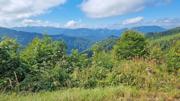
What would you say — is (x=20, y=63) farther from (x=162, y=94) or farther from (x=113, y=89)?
(x=162, y=94)

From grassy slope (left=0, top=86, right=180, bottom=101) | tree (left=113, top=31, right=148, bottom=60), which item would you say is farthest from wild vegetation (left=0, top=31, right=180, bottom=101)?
tree (left=113, top=31, right=148, bottom=60)

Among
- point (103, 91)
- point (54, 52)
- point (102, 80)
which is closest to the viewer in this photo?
point (103, 91)

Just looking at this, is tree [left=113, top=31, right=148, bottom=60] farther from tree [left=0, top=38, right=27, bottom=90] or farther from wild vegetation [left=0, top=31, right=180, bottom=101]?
tree [left=0, top=38, right=27, bottom=90]

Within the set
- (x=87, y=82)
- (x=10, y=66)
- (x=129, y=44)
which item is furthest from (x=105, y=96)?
(x=129, y=44)

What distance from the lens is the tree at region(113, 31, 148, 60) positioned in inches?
1588

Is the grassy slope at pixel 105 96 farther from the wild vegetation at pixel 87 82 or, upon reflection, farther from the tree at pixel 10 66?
the tree at pixel 10 66

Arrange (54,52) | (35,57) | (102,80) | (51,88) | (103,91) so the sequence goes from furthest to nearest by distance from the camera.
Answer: (54,52), (35,57), (102,80), (51,88), (103,91)

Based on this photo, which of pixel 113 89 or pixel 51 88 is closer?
pixel 113 89

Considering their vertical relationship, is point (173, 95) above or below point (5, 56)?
below

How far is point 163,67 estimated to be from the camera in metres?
11.2

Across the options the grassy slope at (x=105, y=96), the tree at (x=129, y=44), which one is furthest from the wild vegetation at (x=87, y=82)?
the tree at (x=129, y=44)

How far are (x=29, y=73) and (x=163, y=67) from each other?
462cm

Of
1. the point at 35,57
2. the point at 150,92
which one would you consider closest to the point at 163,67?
the point at 150,92

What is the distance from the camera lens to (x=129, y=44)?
140ft
